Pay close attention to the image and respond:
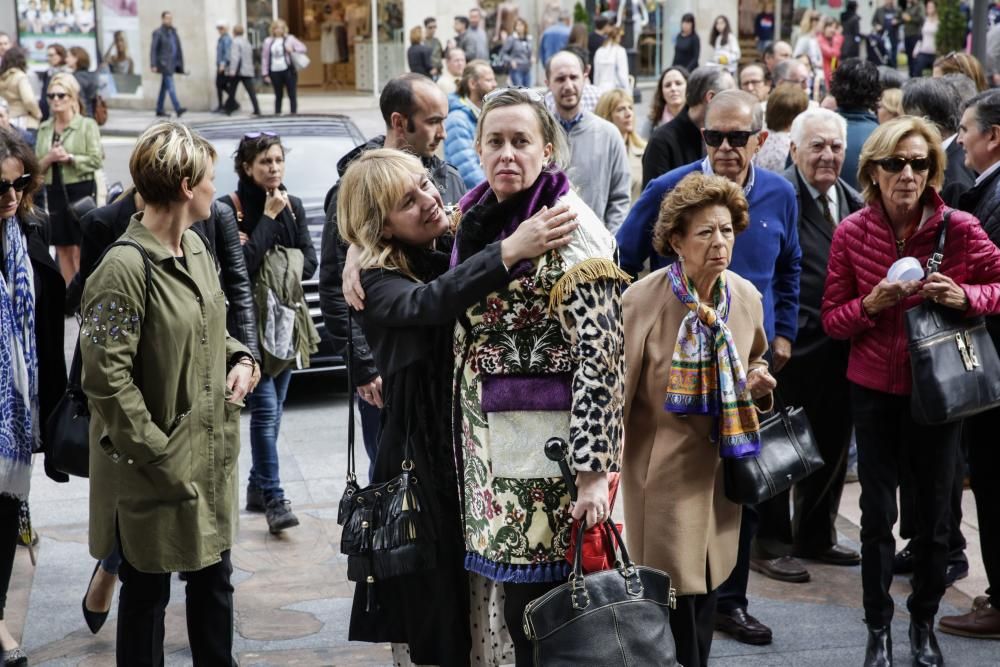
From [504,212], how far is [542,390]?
53cm

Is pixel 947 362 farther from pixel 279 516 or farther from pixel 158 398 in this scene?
pixel 279 516

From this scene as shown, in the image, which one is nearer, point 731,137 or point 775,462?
point 775,462

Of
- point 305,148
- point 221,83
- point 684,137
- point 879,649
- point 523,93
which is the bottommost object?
point 879,649

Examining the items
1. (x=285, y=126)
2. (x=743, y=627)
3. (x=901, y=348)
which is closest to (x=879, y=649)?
(x=743, y=627)

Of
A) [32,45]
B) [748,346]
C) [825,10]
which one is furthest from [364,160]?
[825,10]

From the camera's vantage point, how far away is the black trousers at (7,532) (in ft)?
15.5

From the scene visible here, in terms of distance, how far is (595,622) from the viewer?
133 inches

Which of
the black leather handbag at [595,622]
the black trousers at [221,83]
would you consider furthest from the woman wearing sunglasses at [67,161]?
the black trousers at [221,83]

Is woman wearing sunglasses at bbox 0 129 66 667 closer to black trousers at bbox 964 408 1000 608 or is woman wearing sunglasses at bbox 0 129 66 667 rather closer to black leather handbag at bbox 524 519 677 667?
black leather handbag at bbox 524 519 677 667

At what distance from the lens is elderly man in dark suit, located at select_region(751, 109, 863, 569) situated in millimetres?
5730

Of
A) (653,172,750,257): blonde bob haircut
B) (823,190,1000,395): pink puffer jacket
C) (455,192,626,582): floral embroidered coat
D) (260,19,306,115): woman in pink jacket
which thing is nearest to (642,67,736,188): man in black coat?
(823,190,1000,395): pink puffer jacket

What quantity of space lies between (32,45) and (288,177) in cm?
2099

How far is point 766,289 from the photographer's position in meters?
5.05

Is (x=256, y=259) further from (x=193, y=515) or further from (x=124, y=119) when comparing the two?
(x=124, y=119)
